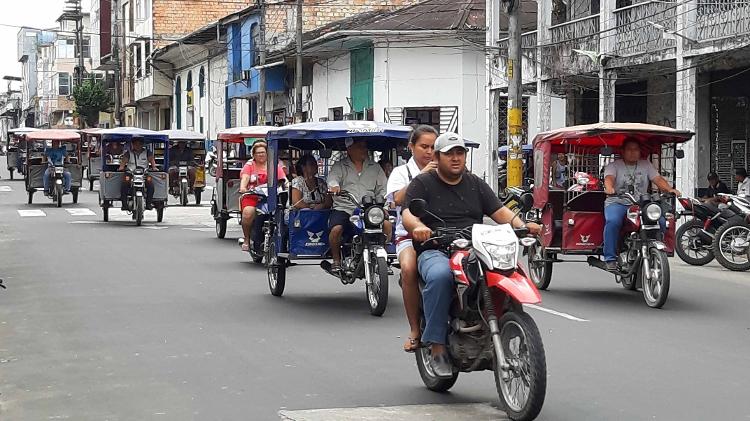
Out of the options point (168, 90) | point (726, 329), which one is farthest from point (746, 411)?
point (168, 90)

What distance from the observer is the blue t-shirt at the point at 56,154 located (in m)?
36.4

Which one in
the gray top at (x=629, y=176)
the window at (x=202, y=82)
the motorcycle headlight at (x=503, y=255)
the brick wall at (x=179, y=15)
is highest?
the brick wall at (x=179, y=15)

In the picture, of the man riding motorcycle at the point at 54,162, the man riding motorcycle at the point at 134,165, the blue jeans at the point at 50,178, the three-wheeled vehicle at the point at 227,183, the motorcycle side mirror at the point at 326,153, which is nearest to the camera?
the motorcycle side mirror at the point at 326,153

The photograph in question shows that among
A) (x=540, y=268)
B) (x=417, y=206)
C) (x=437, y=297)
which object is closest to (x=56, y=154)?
(x=540, y=268)

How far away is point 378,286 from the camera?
39.5 feet

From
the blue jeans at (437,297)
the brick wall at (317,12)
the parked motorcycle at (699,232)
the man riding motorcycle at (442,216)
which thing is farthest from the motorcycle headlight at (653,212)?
the brick wall at (317,12)

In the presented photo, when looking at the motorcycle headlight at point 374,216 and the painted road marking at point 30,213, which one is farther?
the painted road marking at point 30,213

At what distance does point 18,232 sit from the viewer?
24.1 meters

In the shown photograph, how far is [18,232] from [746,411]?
62.1ft

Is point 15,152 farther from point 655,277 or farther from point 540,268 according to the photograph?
point 655,277

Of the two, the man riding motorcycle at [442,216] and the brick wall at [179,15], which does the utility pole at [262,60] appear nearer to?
the brick wall at [179,15]

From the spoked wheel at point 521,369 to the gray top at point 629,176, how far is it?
7038 mm

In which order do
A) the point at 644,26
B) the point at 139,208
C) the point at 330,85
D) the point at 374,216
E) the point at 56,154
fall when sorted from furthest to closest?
the point at 330,85, the point at 56,154, the point at 644,26, the point at 139,208, the point at 374,216

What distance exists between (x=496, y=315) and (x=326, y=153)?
248 inches
